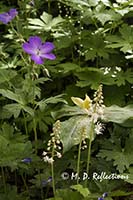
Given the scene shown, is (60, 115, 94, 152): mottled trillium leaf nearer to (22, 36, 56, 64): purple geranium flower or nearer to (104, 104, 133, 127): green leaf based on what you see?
(104, 104, 133, 127): green leaf

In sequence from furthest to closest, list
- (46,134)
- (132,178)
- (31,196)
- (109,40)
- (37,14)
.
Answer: (37,14) < (109,40) < (46,134) < (31,196) < (132,178)

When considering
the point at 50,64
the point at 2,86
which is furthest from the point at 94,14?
the point at 2,86

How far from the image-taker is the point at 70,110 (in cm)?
207

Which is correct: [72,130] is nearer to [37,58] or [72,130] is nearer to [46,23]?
[37,58]

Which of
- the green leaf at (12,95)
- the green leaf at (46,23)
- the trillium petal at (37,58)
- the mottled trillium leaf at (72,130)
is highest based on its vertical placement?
the trillium petal at (37,58)

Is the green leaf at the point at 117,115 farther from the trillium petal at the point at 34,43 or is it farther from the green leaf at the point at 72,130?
the trillium petal at the point at 34,43

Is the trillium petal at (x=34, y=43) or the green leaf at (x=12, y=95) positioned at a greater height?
the trillium petal at (x=34, y=43)

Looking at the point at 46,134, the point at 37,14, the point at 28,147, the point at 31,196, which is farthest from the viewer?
the point at 37,14

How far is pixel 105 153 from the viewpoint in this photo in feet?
7.18

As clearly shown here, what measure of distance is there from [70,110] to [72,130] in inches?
4.7

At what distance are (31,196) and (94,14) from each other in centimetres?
104

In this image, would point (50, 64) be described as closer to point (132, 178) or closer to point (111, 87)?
point (111, 87)

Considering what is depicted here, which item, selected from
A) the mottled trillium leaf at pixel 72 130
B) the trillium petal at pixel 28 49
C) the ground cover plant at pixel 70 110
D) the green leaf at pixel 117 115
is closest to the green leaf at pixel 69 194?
the ground cover plant at pixel 70 110

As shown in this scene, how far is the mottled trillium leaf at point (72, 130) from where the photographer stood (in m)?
1.95
